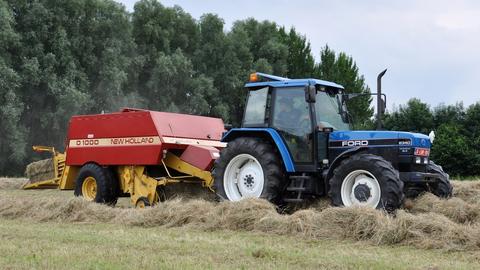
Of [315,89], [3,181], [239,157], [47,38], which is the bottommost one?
[3,181]

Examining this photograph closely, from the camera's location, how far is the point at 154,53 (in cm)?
4194

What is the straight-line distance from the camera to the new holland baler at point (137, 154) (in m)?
13.2

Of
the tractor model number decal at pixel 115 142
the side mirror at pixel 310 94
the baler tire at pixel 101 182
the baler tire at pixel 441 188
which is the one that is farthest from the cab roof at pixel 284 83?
the baler tire at pixel 101 182

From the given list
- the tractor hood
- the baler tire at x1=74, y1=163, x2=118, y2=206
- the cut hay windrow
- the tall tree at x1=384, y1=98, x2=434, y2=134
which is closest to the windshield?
the tractor hood

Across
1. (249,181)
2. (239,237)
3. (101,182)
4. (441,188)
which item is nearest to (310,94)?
(249,181)

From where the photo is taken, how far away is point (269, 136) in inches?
448

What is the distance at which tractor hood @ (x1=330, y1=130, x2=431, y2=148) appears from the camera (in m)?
10.5

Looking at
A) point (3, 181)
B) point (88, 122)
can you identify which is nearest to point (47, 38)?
point (3, 181)

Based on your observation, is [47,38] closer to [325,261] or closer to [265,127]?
[265,127]

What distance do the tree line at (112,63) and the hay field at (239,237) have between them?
23.8m

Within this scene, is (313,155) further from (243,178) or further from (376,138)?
(243,178)

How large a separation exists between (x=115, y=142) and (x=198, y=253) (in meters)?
7.20

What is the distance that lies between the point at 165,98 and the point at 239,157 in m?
30.3

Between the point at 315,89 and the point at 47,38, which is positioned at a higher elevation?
the point at 47,38
